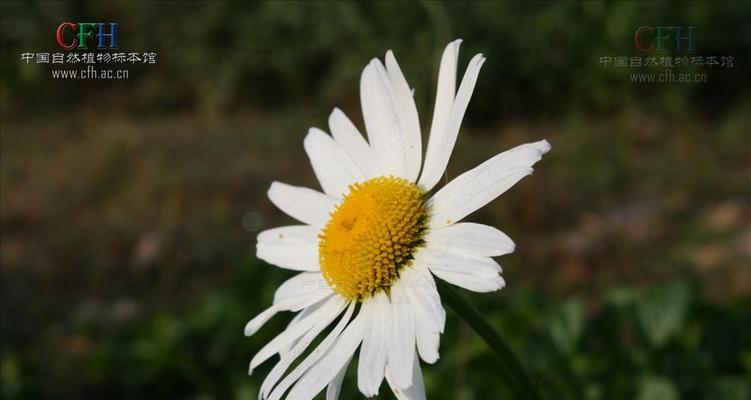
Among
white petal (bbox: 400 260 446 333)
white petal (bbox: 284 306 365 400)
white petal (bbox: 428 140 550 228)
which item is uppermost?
white petal (bbox: 428 140 550 228)

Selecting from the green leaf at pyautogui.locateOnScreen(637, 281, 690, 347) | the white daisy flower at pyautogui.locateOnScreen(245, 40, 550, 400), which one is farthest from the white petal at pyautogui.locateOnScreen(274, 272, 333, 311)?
the green leaf at pyautogui.locateOnScreen(637, 281, 690, 347)

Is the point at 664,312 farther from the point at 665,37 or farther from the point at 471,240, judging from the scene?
the point at 665,37

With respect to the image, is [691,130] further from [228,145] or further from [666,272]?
[228,145]

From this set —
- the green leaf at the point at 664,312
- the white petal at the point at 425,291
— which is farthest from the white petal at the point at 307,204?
the green leaf at the point at 664,312

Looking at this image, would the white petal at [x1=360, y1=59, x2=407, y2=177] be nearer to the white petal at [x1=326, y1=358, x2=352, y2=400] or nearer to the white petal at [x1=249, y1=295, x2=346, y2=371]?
the white petal at [x1=249, y1=295, x2=346, y2=371]

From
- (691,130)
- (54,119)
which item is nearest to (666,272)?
(691,130)

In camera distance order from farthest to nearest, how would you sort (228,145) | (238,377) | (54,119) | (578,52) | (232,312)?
(54,119) → (228,145) → (578,52) → (232,312) → (238,377)

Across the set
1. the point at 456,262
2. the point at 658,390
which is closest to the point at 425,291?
the point at 456,262
